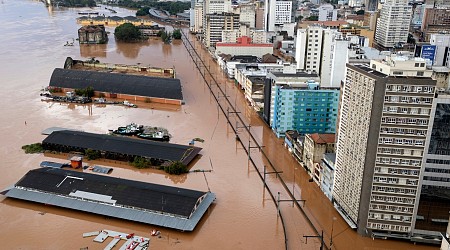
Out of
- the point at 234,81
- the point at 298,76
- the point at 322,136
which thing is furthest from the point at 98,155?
the point at 234,81

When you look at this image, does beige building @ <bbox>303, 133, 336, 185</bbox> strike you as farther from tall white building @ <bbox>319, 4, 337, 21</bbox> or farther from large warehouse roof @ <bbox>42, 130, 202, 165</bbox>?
tall white building @ <bbox>319, 4, 337, 21</bbox>

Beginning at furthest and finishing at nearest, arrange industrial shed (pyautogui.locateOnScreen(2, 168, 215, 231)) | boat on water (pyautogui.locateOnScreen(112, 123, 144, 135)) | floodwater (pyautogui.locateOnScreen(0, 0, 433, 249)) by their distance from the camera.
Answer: boat on water (pyautogui.locateOnScreen(112, 123, 144, 135)) → industrial shed (pyautogui.locateOnScreen(2, 168, 215, 231)) → floodwater (pyautogui.locateOnScreen(0, 0, 433, 249))

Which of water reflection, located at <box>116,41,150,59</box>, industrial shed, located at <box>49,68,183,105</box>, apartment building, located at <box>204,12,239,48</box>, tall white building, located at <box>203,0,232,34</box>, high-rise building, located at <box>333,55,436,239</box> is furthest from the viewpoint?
tall white building, located at <box>203,0,232,34</box>

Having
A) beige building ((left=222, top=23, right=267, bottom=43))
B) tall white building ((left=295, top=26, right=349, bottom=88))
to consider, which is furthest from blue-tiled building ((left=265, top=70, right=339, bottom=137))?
beige building ((left=222, top=23, right=267, bottom=43))

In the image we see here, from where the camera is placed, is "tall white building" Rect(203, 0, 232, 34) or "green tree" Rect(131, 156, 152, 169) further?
"tall white building" Rect(203, 0, 232, 34)

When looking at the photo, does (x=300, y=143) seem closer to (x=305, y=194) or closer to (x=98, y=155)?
(x=305, y=194)

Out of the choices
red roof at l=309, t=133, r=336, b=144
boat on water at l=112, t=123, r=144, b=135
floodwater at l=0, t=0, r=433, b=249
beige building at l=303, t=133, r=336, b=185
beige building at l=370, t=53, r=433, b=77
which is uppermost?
beige building at l=370, t=53, r=433, b=77

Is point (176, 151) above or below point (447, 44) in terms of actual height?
below
